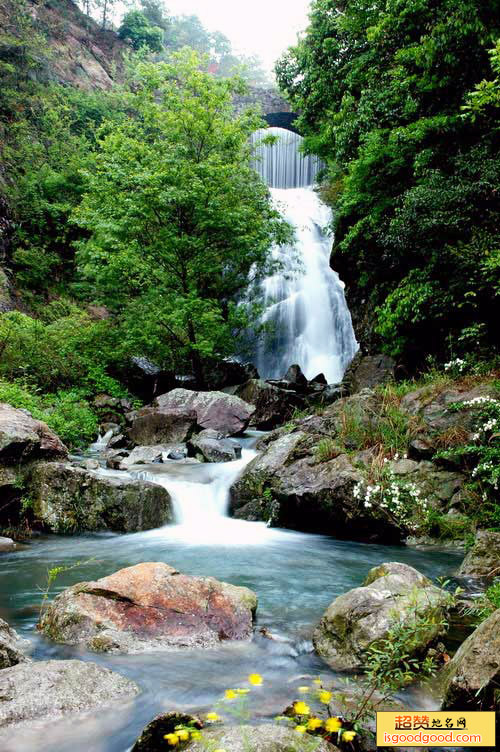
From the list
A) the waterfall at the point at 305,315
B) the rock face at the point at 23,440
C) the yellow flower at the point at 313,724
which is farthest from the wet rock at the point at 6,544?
the waterfall at the point at 305,315

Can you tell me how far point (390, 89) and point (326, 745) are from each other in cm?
1231

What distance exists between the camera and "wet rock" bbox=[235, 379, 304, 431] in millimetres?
14758

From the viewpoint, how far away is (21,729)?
9.05 ft

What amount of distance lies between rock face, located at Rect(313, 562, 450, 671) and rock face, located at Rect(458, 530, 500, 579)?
5.65 feet

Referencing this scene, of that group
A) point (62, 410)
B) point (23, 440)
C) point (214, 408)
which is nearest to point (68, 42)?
point (62, 410)

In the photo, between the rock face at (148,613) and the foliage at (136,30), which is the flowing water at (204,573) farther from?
the foliage at (136,30)

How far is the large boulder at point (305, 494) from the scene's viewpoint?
301 inches

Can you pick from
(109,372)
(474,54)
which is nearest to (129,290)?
(109,372)

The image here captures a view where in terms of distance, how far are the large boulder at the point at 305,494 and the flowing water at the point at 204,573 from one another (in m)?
0.27

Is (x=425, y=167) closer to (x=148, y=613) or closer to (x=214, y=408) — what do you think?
(x=214, y=408)

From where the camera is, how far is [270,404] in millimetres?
15000

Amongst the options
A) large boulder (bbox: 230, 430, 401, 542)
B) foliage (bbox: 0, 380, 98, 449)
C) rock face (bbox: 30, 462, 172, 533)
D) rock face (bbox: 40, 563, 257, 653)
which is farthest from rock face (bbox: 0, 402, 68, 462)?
rock face (bbox: 40, 563, 257, 653)

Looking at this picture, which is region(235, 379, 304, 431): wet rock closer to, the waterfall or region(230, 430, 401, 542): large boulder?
the waterfall

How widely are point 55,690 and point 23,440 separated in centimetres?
554
